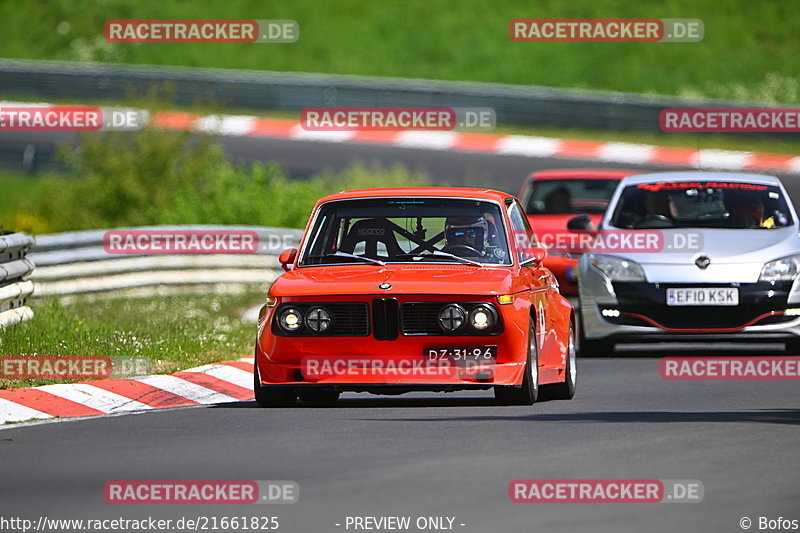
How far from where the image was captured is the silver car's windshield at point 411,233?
41.8 feet

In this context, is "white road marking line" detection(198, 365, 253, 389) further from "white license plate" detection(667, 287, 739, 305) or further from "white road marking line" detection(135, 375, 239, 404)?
"white license plate" detection(667, 287, 739, 305)

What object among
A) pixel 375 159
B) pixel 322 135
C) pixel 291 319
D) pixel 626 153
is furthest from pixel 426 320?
pixel 322 135

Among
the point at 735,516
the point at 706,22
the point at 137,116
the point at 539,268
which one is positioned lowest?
the point at 735,516

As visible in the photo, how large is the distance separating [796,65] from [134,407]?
31913mm

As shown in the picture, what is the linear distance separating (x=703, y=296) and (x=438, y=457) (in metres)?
7.06

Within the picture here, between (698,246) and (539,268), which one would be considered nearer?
(539,268)

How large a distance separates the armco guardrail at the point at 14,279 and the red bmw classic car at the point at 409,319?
3255mm

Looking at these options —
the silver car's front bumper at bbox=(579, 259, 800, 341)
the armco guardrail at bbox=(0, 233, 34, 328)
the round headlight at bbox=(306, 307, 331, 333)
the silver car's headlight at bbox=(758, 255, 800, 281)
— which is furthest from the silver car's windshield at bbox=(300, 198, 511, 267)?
the silver car's headlight at bbox=(758, 255, 800, 281)

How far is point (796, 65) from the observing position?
4234cm

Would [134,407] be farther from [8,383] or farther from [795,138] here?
[795,138]

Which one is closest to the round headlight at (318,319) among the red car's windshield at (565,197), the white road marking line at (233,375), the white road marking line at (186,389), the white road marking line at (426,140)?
the white road marking line at (186,389)

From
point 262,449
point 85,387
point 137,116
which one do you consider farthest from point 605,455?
point 137,116

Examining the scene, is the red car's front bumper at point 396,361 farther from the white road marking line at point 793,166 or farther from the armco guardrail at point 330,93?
the armco guardrail at point 330,93

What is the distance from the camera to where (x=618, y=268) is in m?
16.5
